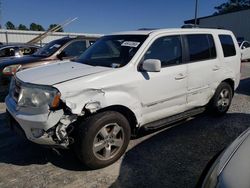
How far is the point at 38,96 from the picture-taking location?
3.47m

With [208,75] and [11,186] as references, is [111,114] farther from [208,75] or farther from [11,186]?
[208,75]

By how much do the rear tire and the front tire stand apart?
7.64 feet

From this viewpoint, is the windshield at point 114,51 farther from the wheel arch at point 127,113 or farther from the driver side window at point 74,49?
the driver side window at point 74,49

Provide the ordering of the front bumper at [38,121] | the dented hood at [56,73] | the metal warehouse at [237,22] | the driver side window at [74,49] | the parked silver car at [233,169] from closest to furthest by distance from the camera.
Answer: the parked silver car at [233,169], the front bumper at [38,121], the dented hood at [56,73], the driver side window at [74,49], the metal warehouse at [237,22]

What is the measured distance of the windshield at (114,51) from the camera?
4164 millimetres

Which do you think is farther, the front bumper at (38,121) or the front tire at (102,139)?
the front tire at (102,139)

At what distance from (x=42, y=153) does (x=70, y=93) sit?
135 centimetres

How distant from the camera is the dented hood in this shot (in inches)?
141

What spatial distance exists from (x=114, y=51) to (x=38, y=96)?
1552mm

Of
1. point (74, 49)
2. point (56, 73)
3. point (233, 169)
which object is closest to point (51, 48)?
point (74, 49)

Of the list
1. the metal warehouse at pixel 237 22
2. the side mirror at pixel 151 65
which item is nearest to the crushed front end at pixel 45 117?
the side mirror at pixel 151 65

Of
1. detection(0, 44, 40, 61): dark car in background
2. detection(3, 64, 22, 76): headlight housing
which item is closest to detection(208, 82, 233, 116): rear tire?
detection(3, 64, 22, 76): headlight housing

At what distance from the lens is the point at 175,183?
3.38 m

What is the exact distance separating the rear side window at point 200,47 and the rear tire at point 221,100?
0.71 m
